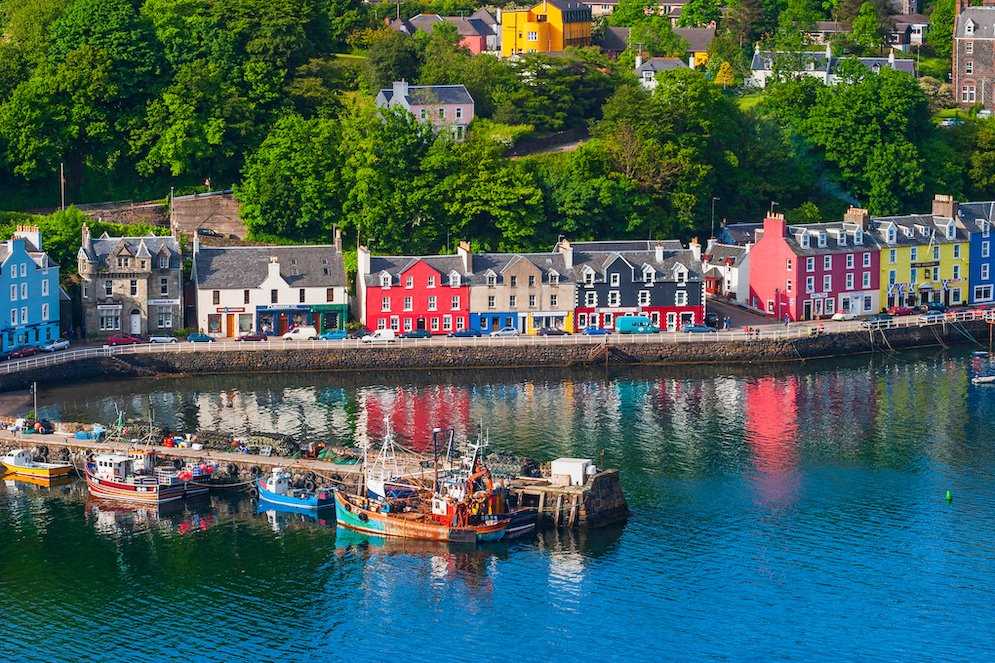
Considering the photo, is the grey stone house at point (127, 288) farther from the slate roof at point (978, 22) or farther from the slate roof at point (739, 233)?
the slate roof at point (978, 22)

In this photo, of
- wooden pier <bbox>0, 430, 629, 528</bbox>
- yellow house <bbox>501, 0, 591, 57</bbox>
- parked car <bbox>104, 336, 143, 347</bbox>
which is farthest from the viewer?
yellow house <bbox>501, 0, 591, 57</bbox>

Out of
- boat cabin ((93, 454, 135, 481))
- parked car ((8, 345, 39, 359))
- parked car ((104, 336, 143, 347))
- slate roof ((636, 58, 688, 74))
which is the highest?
slate roof ((636, 58, 688, 74))

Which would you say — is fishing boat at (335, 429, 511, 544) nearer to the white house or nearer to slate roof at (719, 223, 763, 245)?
the white house

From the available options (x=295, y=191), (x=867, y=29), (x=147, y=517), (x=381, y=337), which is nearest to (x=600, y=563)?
(x=147, y=517)

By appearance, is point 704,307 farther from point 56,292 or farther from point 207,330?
point 56,292

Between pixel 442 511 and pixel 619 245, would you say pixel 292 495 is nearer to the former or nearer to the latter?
pixel 442 511

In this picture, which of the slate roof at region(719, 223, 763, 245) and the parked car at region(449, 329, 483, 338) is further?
the slate roof at region(719, 223, 763, 245)

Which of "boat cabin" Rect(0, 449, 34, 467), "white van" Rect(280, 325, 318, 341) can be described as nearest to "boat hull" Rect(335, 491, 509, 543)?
"boat cabin" Rect(0, 449, 34, 467)
